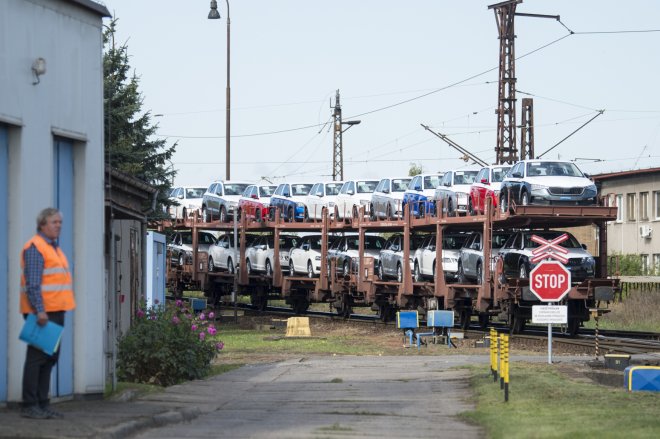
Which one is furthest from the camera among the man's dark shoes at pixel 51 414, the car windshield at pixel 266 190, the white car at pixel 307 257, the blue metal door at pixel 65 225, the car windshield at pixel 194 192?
the car windshield at pixel 194 192

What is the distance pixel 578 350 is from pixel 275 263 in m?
20.6

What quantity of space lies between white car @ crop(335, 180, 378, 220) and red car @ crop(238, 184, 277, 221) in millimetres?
3673

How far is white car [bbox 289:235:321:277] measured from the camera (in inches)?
1828

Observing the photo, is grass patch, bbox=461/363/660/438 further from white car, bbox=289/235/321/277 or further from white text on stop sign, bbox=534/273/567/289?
white car, bbox=289/235/321/277

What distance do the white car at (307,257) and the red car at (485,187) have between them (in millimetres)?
11459

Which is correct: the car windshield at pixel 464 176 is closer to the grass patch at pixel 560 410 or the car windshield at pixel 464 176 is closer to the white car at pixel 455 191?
the white car at pixel 455 191

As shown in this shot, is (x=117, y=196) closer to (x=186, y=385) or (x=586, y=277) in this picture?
(x=186, y=385)

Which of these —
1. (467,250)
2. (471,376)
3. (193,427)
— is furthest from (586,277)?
(193,427)

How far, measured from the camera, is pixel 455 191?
36750 millimetres

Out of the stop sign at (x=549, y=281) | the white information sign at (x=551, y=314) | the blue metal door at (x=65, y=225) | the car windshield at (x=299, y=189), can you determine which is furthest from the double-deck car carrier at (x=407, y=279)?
the blue metal door at (x=65, y=225)

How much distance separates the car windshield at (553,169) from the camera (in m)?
32.4

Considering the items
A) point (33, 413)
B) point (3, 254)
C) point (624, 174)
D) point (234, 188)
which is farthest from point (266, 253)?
point (33, 413)

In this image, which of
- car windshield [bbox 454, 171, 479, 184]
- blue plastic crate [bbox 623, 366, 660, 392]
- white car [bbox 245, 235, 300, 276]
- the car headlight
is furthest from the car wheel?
white car [bbox 245, 235, 300, 276]

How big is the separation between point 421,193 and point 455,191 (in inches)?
130
